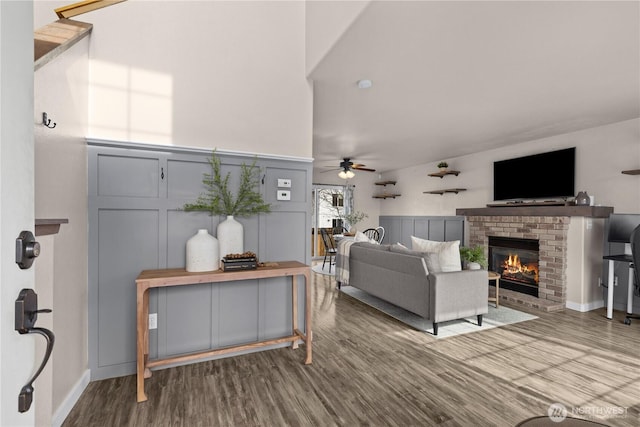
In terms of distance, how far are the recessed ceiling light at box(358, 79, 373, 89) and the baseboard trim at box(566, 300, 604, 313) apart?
13.2 ft

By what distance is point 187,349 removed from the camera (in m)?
2.52

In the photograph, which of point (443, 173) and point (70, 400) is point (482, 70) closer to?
point (70, 400)

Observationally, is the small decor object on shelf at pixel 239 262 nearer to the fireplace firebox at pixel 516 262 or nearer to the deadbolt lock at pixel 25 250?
the deadbolt lock at pixel 25 250

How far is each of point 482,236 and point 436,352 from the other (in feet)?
10.6

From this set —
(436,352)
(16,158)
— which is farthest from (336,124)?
(16,158)

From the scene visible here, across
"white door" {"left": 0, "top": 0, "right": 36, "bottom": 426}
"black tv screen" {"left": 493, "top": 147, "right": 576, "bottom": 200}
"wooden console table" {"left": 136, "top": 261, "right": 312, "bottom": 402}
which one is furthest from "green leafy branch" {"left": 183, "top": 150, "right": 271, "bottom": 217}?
"black tv screen" {"left": 493, "top": 147, "right": 576, "bottom": 200}

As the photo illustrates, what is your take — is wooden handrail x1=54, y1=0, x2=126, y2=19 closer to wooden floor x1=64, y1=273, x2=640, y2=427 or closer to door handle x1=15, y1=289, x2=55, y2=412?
door handle x1=15, y1=289, x2=55, y2=412

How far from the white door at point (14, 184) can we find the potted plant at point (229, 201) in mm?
1827

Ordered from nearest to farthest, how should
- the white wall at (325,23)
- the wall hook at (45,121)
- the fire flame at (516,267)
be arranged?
the wall hook at (45,121) < the white wall at (325,23) < the fire flame at (516,267)

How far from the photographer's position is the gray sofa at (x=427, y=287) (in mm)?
3211

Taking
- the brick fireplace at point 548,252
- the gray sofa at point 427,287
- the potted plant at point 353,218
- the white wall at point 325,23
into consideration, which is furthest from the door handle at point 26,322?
the potted plant at point 353,218

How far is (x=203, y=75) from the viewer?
2590mm

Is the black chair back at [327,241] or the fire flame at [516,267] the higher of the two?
the black chair back at [327,241]

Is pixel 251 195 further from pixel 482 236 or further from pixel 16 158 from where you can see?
pixel 482 236
